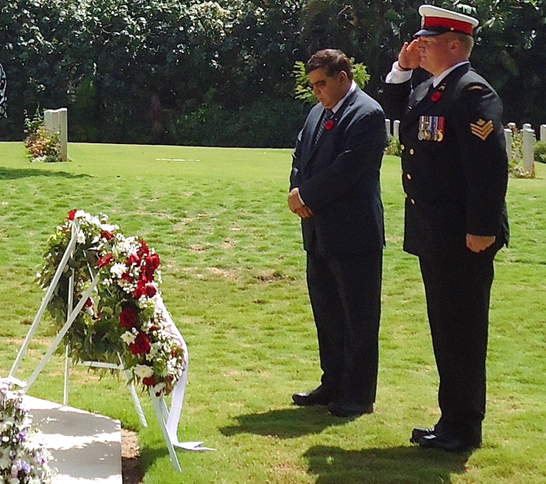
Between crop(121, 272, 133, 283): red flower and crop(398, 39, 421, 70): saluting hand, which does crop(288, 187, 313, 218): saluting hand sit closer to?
crop(398, 39, 421, 70): saluting hand

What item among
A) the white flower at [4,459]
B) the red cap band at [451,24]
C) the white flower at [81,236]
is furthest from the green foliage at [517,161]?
the white flower at [4,459]

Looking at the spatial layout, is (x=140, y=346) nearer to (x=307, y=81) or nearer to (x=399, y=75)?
(x=399, y=75)

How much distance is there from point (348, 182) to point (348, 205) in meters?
0.15

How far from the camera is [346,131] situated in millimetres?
5582

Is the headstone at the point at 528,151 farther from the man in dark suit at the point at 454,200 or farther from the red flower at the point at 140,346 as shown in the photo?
the red flower at the point at 140,346

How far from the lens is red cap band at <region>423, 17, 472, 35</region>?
4.70 meters

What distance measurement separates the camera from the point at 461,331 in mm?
4914

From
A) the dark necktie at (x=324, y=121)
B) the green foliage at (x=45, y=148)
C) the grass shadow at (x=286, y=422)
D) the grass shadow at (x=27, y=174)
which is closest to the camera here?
the grass shadow at (x=286, y=422)

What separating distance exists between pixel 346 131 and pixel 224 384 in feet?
6.73

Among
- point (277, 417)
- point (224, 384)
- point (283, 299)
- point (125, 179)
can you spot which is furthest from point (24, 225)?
point (277, 417)

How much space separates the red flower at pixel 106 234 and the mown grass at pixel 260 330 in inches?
41.6

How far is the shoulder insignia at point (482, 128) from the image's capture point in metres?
4.60

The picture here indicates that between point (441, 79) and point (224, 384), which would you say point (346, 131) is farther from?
point (224, 384)

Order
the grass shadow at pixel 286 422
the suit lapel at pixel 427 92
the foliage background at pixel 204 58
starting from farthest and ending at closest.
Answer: the foliage background at pixel 204 58, the grass shadow at pixel 286 422, the suit lapel at pixel 427 92
